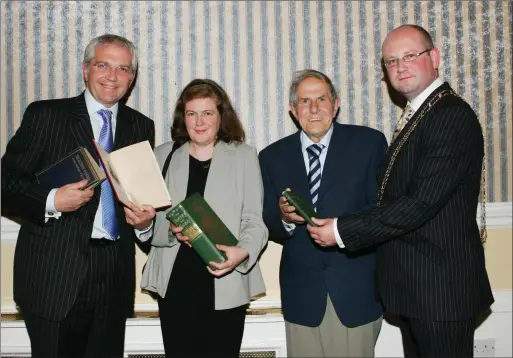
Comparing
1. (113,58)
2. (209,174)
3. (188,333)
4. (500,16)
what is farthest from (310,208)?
(500,16)

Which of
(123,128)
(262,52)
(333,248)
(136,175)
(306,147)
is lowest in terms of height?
(333,248)

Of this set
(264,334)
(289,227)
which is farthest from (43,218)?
(264,334)

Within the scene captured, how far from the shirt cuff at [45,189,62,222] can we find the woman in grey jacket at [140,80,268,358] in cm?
42

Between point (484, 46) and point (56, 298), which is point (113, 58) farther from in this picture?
point (484, 46)

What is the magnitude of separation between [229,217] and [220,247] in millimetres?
218

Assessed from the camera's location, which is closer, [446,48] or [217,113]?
[217,113]

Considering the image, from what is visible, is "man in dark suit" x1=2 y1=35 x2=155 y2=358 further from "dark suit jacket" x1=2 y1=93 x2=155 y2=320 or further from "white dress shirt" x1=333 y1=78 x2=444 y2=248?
"white dress shirt" x1=333 y1=78 x2=444 y2=248

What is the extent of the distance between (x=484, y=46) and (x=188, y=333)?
2503 mm

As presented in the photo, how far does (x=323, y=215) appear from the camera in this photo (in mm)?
2594

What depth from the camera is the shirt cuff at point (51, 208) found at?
2.40m

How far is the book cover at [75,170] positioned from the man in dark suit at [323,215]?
872mm

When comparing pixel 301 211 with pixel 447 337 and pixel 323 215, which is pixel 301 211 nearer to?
pixel 323 215

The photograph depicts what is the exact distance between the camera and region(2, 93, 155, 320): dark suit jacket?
95.2 inches

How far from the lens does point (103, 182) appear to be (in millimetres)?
2539
